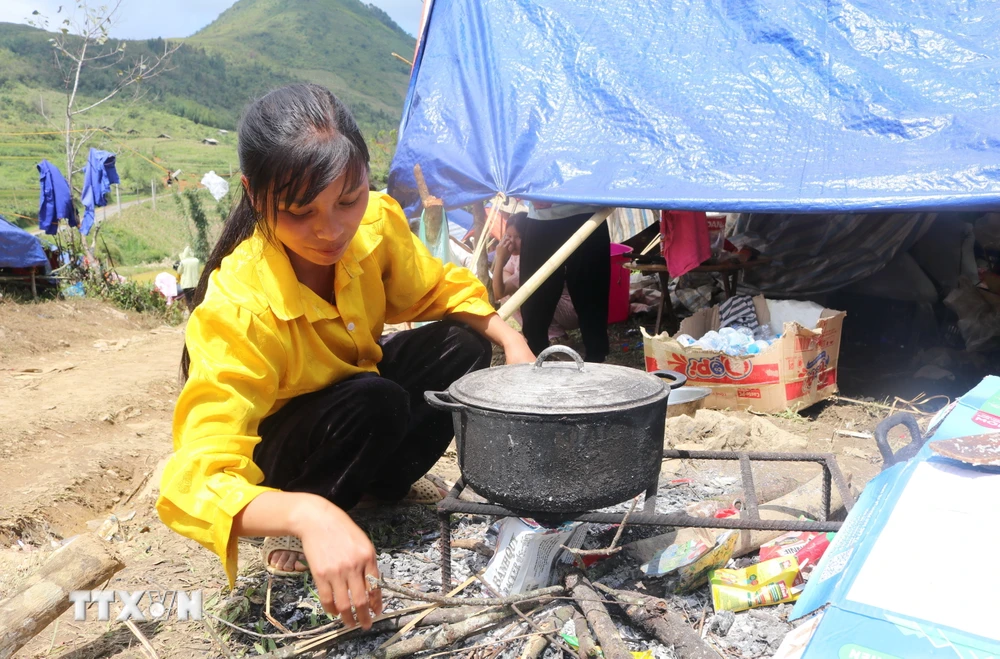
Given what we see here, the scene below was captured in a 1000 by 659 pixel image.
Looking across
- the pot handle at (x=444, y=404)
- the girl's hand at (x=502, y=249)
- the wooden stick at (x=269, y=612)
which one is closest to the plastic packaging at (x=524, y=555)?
the pot handle at (x=444, y=404)

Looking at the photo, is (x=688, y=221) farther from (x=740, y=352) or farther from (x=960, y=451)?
(x=960, y=451)

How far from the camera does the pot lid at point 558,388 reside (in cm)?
152

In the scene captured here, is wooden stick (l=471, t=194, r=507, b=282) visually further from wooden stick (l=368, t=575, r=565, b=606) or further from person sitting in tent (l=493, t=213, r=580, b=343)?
wooden stick (l=368, t=575, r=565, b=606)

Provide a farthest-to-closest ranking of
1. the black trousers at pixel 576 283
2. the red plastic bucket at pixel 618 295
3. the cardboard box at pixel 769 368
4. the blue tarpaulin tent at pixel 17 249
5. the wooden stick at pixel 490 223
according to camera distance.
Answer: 1. the blue tarpaulin tent at pixel 17 249
2. the red plastic bucket at pixel 618 295
3. the black trousers at pixel 576 283
4. the wooden stick at pixel 490 223
5. the cardboard box at pixel 769 368

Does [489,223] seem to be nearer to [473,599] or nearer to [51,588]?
[473,599]

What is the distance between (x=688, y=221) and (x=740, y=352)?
869 millimetres

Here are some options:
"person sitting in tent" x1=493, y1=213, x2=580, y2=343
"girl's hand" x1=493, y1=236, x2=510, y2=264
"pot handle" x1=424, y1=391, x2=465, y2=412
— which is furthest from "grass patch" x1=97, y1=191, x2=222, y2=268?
"pot handle" x1=424, y1=391, x2=465, y2=412

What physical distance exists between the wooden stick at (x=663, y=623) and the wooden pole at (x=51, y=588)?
122 centimetres

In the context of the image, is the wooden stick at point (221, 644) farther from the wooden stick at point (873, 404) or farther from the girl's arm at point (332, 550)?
the wooden stick at point (873, 404)

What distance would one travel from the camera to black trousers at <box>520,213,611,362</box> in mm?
3971

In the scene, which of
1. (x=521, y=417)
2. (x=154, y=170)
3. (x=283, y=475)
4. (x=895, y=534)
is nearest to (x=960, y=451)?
(x=895, y=534)

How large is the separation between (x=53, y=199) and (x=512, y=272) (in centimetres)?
655

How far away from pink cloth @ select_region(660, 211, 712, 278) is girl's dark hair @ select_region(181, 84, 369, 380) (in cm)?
255

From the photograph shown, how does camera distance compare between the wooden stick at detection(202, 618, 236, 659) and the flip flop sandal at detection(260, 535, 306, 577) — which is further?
the flip flop sandal at detection(260, 535, 306, 577)
